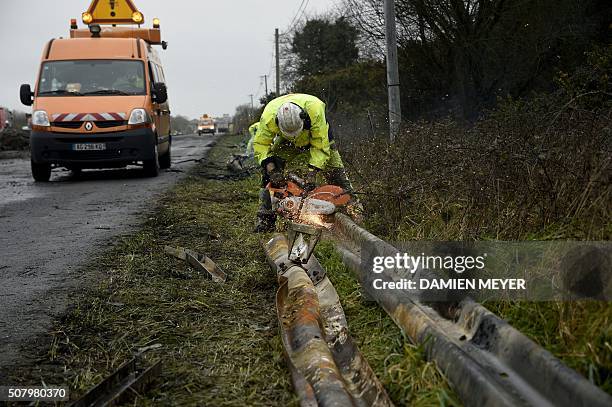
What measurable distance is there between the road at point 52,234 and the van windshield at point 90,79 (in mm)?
1804

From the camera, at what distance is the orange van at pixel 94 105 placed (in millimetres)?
13648

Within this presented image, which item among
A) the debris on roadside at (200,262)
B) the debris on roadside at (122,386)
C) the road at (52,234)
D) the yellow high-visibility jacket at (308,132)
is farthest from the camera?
the yellow high-visibility jacket at (308,132)

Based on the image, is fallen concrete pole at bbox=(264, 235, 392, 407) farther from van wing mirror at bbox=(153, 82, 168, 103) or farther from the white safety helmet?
van wing mirror at bbox=(153, 82, 168, 103)

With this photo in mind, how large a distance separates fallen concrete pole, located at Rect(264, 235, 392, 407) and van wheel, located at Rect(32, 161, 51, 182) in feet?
33.6

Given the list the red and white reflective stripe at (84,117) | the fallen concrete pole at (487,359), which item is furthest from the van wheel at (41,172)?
the fallen concrete pole at (487,359)

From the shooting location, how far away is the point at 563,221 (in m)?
4.29

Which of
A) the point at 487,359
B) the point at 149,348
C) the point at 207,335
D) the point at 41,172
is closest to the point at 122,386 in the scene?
the point at 149,348

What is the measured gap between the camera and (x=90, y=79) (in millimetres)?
14062

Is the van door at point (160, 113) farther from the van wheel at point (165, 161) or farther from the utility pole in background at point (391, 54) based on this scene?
the utility pole in background at point (391, 54)

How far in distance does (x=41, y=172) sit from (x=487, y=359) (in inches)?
506

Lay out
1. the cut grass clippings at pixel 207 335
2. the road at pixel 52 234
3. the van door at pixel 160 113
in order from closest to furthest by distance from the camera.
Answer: the cut grass clippings at pixel 207 335
the road at pixel 52 234
the van door at pixel 160 113

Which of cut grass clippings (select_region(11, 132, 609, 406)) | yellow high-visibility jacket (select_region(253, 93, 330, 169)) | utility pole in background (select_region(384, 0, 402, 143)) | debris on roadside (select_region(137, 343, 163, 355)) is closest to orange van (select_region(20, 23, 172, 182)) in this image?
utility pole in background (select_region(384, 0, 402, 143))

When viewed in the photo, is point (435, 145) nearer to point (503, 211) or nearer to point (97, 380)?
point (503, 211)

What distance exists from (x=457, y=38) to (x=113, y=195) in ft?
34.2
